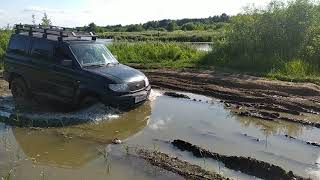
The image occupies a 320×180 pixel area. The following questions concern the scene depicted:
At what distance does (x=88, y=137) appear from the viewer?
9.49 meters

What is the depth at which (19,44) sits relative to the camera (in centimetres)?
1257

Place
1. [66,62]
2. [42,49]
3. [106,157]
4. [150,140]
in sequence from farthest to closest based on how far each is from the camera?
[42,49]
[66,62]
[150,140]
[106,157]

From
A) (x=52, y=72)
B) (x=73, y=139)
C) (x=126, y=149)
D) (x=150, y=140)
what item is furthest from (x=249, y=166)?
(x=52, y=72)

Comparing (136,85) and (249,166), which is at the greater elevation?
(136,85)

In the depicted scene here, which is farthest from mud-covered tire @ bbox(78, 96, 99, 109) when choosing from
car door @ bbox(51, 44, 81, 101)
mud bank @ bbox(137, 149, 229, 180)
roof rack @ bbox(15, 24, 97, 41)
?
mud bank @ bbox(137, 149, 229, 180)

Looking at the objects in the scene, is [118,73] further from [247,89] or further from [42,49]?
[247,89]

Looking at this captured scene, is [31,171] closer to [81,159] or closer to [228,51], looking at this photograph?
[81,159]

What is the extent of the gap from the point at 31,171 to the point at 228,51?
1731 cm

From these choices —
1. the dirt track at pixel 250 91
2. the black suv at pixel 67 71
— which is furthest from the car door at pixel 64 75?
the dirt track at pixel 250 91

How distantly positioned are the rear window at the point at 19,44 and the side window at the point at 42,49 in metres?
0.33

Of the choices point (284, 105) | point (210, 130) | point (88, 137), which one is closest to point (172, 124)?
point (210, 130)

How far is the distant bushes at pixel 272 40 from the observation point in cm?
2058

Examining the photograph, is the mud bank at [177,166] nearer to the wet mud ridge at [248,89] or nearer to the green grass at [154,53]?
the wet mud ridge at [248,89]

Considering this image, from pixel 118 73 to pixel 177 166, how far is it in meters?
4.28
